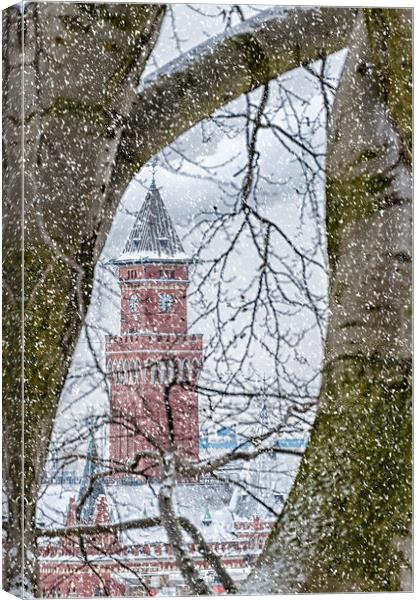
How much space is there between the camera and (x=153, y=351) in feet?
21.6

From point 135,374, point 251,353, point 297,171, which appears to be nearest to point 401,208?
point 297,171

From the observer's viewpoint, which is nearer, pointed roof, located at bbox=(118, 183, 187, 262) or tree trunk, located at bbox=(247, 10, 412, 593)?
pointed roof, located at bbox=(118, 183, 187, 262)

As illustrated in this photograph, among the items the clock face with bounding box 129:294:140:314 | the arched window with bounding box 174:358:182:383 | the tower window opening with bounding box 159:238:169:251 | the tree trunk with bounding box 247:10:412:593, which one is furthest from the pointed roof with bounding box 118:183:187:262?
the tree trunk with bounding box 247:10:412:593

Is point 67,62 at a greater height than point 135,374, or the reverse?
point 67,62

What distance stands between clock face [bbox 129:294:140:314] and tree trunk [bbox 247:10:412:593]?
0.89 metres

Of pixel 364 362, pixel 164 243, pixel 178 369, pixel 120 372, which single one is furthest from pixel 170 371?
pixel 364 362

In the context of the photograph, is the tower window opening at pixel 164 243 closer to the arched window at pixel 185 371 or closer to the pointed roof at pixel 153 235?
the pointed roof at pixel 153 235

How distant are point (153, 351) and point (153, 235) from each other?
0.51 metres

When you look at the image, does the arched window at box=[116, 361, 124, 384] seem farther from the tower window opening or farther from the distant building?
the tower window opening

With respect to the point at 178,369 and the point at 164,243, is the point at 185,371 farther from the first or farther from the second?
the point at 164,243

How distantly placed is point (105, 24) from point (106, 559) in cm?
239

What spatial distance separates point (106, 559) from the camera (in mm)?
6559

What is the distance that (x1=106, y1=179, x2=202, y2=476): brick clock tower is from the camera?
21.5ft

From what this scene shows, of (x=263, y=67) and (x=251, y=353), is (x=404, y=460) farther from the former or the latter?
(x=263, y=67)
